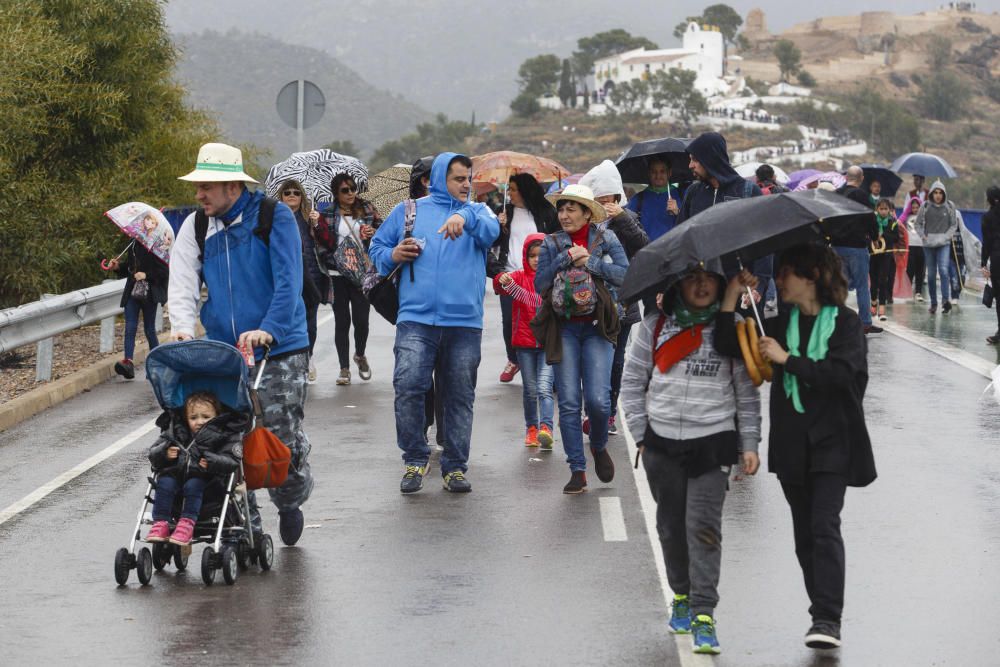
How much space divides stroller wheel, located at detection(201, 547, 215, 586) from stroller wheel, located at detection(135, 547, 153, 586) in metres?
0.24

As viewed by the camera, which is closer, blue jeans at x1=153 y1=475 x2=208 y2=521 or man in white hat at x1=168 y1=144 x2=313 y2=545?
blue jeans at x1=153 y1=475 x2=208 y2=521

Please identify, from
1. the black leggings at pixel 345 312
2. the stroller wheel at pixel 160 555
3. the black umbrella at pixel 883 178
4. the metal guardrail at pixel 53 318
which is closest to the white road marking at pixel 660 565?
A: the stroller wheel at pixel 160 555

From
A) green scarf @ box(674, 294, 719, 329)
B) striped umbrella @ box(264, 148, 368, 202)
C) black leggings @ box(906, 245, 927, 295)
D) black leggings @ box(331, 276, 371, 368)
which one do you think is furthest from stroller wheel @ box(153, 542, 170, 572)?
black leggings @ box(906, 245, 927, 295)

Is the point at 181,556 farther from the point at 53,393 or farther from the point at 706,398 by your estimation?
the point at 53,393

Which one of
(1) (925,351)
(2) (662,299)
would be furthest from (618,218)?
(1) (925,351)

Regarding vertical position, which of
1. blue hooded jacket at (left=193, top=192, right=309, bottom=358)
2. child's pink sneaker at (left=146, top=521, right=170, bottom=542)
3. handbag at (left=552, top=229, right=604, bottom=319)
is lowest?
child's pink sneaker at (left=146, top=521, right=170, bottom=542)

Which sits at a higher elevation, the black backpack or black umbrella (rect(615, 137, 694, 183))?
black umbrella (rect(615, 137, 694, 183))

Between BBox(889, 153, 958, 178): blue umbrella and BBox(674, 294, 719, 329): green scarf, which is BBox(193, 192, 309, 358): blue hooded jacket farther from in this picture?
BBox(889, 153, 958, 178): blue umbrella

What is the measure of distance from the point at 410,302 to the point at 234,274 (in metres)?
1.96

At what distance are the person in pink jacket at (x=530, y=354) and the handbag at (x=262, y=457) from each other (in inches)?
137

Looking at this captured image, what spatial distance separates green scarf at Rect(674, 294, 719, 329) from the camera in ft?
20.9

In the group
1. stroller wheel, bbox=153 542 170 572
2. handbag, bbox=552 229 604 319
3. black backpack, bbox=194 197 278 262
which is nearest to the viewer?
stroller wheel, bbox=153 542 170 572

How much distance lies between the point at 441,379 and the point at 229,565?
271cm

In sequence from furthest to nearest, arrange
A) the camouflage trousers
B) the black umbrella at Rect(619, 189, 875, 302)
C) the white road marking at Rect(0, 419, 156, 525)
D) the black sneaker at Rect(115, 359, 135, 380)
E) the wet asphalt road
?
the black sneaker at Rect(115, 359, 135, 380)
the white road marking at Rect(0, 419, 156, 525)
the camouflage trousers
the wet asphalt road
the black umbrella at Rect(619, 189, 875, 302)
